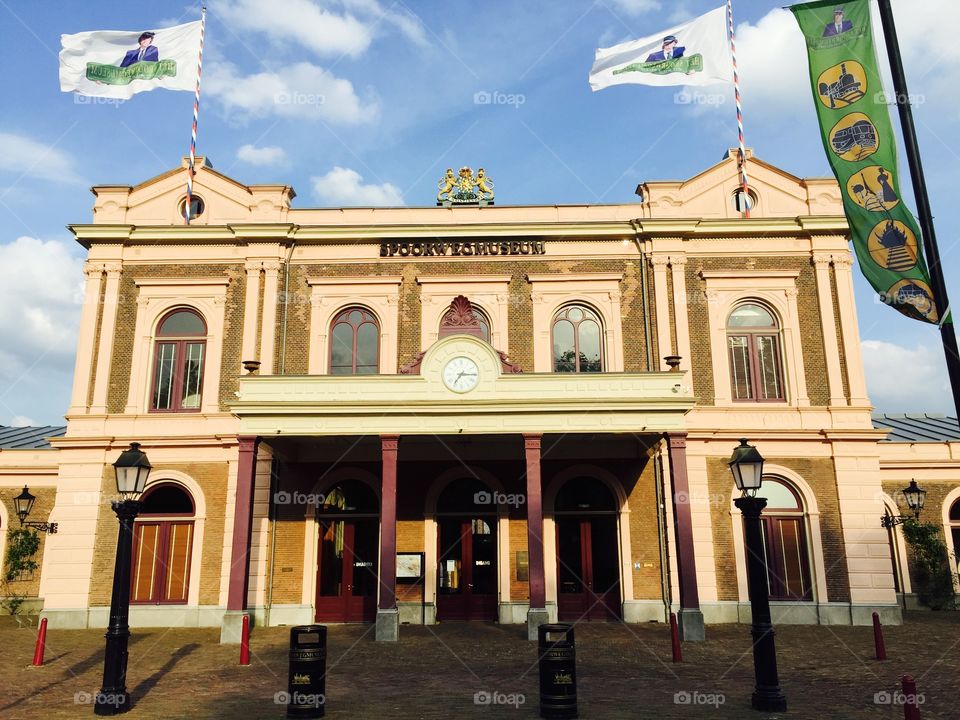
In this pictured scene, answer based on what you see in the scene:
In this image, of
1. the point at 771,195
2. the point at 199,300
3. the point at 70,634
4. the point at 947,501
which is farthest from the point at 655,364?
the point at 70,634

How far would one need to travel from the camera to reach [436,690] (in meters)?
11.0

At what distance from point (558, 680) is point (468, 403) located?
8116 millimetres

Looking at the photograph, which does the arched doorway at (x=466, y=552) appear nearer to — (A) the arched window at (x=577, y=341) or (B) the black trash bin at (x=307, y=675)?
(A) the arched window at (x=577, y=341)

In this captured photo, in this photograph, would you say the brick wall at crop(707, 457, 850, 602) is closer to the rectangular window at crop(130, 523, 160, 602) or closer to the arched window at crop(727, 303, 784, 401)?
the arched window at crop(727, 303, 784, 401)

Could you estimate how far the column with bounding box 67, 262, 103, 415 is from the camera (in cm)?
1973

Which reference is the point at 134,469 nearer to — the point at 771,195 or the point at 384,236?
the point at 384,236

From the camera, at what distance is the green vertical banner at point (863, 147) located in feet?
28.6

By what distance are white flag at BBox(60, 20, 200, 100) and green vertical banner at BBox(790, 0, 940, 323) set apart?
17.2 meters

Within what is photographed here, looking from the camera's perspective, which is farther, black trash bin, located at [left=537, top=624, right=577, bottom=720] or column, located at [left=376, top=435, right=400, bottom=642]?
column, located at [left=376, top=435, right=400, bottom=642]

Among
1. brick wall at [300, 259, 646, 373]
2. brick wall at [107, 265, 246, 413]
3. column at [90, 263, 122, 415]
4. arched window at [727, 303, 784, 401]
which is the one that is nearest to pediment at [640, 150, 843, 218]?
brick wall at [300, 259, 646, 373]

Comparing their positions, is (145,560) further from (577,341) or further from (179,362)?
(577,341)

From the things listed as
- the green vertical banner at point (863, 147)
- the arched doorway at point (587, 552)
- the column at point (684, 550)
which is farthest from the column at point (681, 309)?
the green vertical banner at point (863, 147)

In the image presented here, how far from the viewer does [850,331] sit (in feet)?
64.7

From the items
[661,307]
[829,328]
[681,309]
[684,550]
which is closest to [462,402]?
[684,550]
